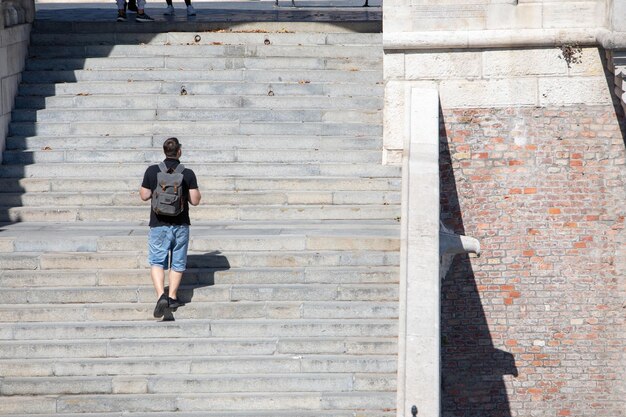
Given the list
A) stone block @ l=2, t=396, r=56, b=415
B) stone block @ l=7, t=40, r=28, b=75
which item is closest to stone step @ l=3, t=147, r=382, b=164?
stone block @ l=7, t=40, r=28, b=75

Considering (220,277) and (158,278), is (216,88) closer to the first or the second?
(220,277)

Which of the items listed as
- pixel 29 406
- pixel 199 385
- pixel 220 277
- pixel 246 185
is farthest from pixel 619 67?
pixel 29 406

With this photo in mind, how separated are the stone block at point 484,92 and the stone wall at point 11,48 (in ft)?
16.7

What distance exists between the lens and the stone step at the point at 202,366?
12188mm

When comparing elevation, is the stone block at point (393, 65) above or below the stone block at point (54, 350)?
above

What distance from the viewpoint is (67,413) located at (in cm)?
1185

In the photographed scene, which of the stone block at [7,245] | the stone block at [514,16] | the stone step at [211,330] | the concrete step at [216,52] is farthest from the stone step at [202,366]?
the concrete step at [216,52]

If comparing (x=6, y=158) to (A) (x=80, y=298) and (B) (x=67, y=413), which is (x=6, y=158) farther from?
(B) (x=67, y=413)

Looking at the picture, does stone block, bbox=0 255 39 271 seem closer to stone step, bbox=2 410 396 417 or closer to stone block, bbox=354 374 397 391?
stone step, bbox=2 410 396 417

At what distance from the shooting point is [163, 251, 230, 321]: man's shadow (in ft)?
42.8

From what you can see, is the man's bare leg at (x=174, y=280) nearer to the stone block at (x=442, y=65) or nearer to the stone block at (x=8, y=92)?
the stone block at (x=8, y=92)

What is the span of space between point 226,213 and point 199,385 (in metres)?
3.10

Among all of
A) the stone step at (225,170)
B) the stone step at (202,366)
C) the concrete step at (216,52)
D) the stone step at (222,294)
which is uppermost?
the concrete step at (216,52)

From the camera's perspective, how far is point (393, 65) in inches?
623
